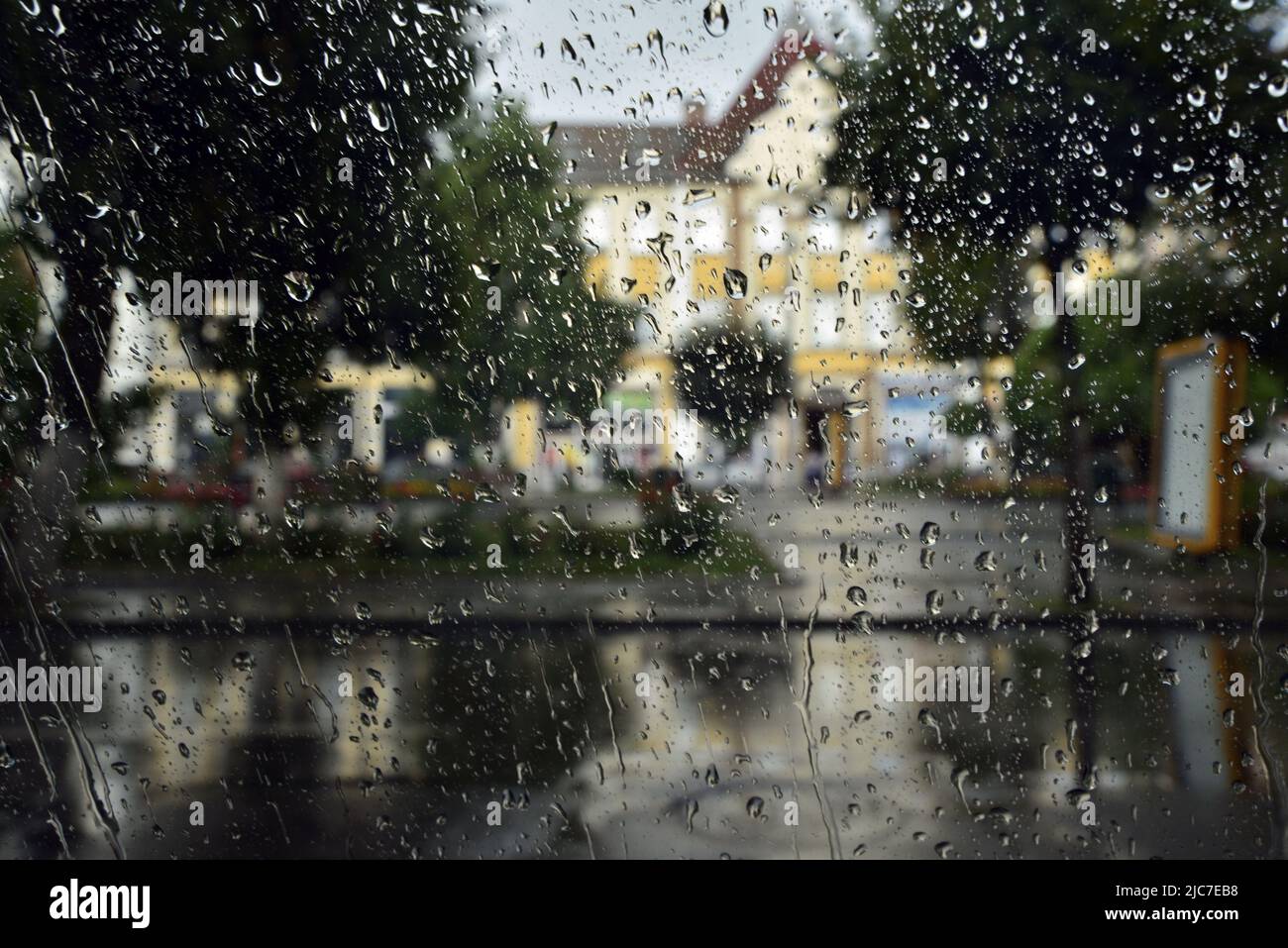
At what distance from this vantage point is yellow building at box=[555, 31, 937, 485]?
168cm

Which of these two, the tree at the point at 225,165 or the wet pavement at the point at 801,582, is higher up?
the tree at the point at 225,165

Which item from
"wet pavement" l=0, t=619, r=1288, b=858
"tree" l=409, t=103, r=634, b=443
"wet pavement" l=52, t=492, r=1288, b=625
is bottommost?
"wet pavement" l=0, t=619, r=1288, b=858

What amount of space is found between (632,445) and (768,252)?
1.52ft

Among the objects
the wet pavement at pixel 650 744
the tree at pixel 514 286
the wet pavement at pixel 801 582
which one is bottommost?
the wet pavement at pixel 650 744

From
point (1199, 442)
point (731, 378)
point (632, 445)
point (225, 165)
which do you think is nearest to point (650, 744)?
point (632, 445)

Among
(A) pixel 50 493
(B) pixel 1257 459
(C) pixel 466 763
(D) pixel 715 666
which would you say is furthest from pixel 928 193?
(A) pixel 50 493

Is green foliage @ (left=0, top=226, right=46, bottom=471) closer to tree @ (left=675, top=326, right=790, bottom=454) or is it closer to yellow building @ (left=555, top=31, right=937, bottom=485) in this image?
yellow building @ (left=555, top=31, right=937, bottom=485)

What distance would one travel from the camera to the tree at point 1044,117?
1.66 m

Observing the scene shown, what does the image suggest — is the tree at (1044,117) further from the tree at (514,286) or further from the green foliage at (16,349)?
the green foliage at (16,349)

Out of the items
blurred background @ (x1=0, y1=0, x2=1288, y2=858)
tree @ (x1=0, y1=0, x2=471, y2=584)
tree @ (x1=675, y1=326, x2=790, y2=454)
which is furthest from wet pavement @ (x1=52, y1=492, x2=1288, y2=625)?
tree @ (x1=0, y1=0, x2=471, y2=584)

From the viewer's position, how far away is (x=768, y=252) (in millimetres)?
1680

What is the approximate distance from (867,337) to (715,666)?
713mm

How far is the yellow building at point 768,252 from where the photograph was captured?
1.68 m

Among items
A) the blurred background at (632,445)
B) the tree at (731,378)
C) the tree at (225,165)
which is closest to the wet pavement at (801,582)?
the blurred background at (632,445)
